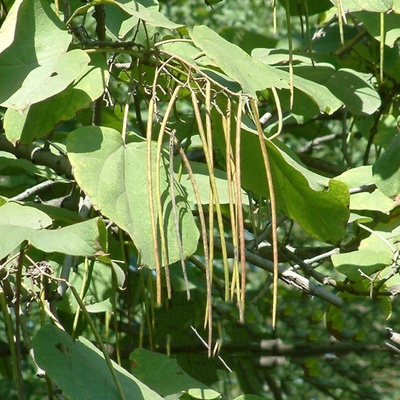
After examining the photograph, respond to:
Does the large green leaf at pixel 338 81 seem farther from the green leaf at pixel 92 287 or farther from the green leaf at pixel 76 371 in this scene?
the green leaf at pixel 76 371

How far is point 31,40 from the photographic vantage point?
91 cm

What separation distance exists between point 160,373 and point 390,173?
39 cm

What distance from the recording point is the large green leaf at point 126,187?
0.83 m

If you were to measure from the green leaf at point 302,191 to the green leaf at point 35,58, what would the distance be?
22 cm

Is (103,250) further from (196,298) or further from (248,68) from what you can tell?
(196,298)

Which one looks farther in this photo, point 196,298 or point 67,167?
point 196,298

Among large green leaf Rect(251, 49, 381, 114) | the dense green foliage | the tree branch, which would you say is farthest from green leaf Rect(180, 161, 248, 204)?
large green leaf Rect(251, 49, 381, 114)

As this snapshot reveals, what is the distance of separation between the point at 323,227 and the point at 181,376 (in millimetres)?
243

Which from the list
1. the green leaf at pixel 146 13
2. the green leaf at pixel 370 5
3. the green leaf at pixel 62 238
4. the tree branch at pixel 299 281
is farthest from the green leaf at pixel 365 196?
the green leaf at pixel 62 238

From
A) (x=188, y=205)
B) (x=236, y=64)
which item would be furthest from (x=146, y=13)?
(x=188, y=205)

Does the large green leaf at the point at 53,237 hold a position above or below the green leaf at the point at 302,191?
above

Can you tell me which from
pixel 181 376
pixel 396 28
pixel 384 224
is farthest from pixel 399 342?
pixel 396 28

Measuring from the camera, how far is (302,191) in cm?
101

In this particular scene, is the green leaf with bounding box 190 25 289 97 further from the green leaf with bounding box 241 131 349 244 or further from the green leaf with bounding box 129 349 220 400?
the green leaf with bounding box 129 349 220 400
